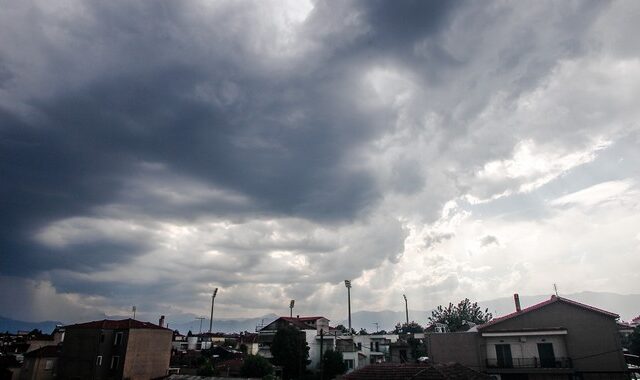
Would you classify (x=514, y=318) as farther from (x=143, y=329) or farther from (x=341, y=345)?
(x=143, y=329)

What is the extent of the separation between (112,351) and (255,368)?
767 inches

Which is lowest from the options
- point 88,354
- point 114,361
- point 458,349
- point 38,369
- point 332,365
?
point 38,369

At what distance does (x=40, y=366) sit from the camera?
6175 cm

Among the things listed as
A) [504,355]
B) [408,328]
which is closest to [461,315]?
[408,328]

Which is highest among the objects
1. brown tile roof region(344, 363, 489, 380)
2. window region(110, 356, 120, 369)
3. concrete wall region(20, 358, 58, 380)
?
brown tile roof region(344, 363, 489, 380)

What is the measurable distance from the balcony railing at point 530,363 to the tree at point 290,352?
28.8 metres

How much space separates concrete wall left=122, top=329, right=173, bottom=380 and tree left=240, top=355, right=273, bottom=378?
1208cm

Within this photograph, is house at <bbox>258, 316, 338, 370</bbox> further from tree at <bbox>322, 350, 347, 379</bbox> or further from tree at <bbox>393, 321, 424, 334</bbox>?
tree at <bbox>393, 321, 424, 334</bbox>

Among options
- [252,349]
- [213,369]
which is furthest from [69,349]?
[252,349]

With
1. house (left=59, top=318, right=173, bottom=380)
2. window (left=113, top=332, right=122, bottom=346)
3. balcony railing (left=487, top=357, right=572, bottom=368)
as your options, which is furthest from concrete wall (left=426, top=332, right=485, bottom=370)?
window (left=113, top=332, right=122, bottom=346)

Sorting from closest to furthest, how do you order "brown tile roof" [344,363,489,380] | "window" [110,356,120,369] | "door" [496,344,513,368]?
"brown tile roof" [344,363,489,380]
"door" [496,344,513,368]
"window" [110,356,120,369]

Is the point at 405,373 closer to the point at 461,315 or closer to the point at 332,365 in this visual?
the point at 332,365

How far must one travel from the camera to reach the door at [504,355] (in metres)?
46.5

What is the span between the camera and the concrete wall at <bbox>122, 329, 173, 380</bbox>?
5716cm
